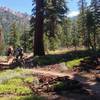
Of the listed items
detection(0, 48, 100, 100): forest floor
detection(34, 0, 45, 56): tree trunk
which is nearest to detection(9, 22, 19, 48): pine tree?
detection(34, 0, 45, 56): tree trunk

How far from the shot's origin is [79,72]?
733 inches

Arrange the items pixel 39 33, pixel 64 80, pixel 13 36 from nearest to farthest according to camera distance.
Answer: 1. pixel 64 80
2. pixel 39 33
3. pixel 13 36

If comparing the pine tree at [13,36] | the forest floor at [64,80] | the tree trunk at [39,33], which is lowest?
the forest floor at [64,80]

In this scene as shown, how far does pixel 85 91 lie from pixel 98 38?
76.6 m

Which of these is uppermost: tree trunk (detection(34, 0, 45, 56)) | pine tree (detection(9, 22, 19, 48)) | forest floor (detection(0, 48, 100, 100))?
pine tree (detection(9, 22, 19, 48))

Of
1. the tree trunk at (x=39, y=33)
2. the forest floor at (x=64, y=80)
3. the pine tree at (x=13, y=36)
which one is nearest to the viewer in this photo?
the forest floor at (x=64, y=80)

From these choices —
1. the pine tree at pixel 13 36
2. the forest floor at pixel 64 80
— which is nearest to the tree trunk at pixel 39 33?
the forest floor at pixel 64 80

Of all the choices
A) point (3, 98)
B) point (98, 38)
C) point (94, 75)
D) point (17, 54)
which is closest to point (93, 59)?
point (94, 75)

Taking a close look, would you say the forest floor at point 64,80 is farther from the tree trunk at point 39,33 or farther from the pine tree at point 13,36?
the pine tree at point 13,36

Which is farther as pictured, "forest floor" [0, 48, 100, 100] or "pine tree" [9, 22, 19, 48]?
"pine tree" [9, 22, 19, 48]

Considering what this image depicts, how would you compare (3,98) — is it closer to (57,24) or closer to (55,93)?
(55,93)

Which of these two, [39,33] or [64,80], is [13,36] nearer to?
[39,33]

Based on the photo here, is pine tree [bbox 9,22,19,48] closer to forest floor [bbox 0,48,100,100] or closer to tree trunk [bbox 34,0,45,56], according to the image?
tree trunk [bbox 34,0,45,56]

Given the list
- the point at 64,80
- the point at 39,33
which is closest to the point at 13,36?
the point at 39,33
